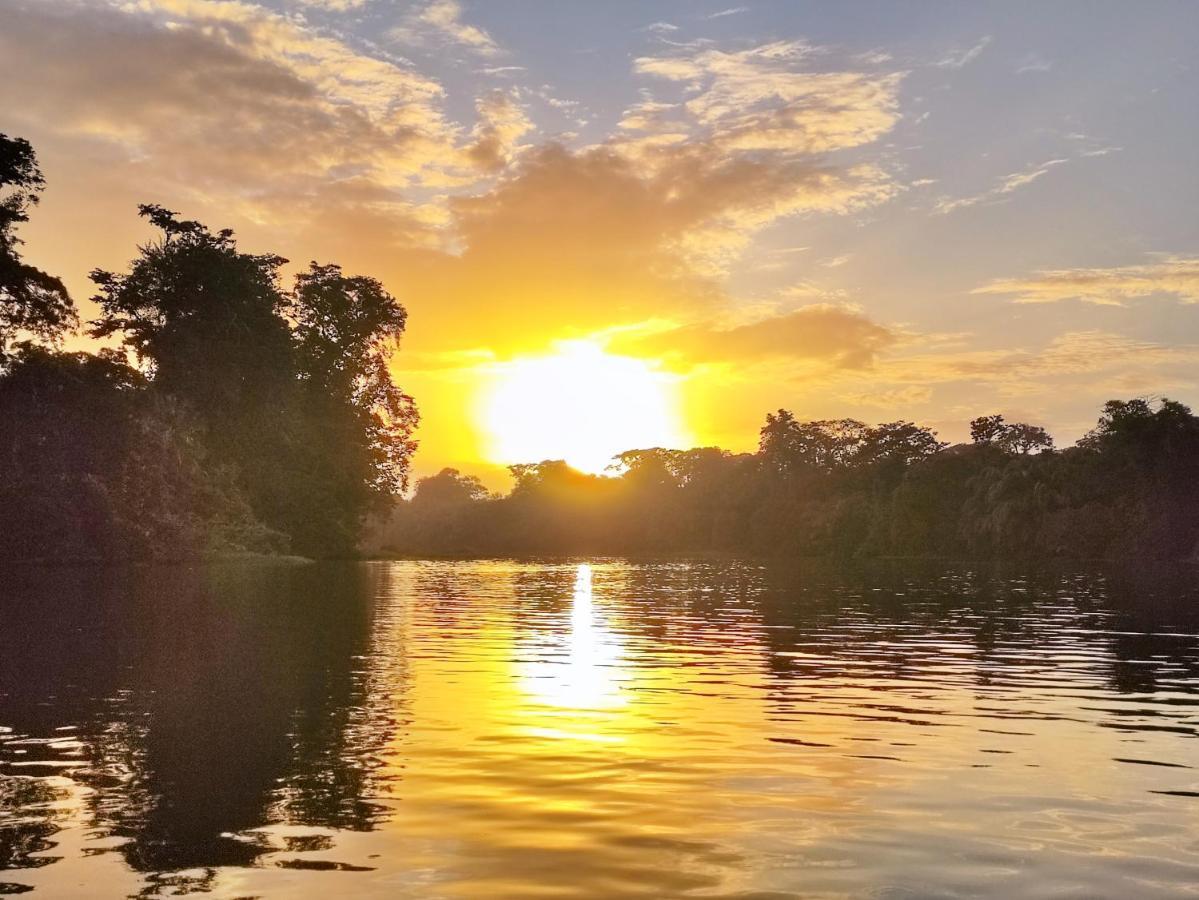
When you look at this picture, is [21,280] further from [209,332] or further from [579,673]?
[579,673]

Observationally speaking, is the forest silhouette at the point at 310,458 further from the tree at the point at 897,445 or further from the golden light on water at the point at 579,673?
the golden light on water at the point at 579,673

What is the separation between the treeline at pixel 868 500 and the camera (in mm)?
107188

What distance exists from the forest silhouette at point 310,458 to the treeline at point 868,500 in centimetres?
27

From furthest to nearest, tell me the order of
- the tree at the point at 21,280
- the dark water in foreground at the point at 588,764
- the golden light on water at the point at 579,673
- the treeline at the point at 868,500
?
the treeline at the point at 868,500 < the tree at the point at 21,280 < the golden light on water at the point at 579,673 < the dark water in foreground at the point at 588,764

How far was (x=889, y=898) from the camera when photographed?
7.28 meters

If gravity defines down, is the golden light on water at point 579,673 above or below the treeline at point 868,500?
below

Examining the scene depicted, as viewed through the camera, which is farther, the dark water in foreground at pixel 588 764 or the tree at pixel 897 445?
the tree at pixel 897 445

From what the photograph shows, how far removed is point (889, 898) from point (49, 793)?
7.10 metres

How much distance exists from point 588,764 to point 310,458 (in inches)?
3221

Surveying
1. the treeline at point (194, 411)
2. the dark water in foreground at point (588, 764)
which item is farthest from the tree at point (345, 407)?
the dark water in foreground at point (588, 764)

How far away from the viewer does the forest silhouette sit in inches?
2574

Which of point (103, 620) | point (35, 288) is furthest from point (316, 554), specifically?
point (103, 620)

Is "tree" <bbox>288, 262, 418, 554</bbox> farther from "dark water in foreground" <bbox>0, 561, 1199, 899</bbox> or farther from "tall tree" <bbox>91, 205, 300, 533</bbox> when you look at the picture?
"dark water in foreground" <bbox>0, 561, 1199, 899</bbox>

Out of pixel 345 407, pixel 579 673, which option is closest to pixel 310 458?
pixel 345 407
